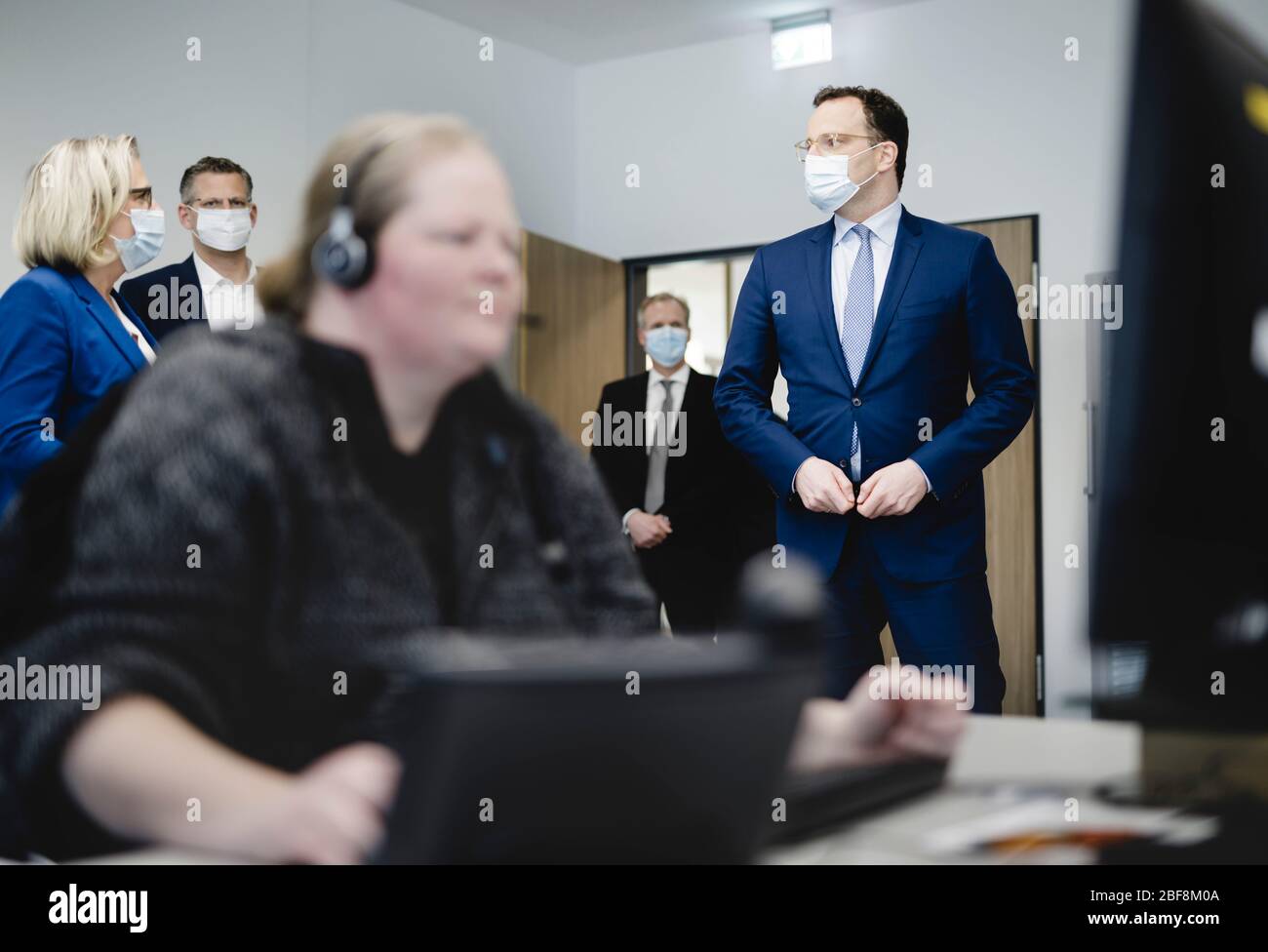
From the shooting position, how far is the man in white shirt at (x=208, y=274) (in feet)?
6.06

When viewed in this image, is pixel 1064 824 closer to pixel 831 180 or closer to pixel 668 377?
pixel 831 180

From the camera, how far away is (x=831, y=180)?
2062 millimetres

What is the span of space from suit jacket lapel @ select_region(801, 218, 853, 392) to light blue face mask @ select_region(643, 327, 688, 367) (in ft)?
4.82

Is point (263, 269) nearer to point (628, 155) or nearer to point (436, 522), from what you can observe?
point (436, 522)

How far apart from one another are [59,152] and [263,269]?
2.91 feet

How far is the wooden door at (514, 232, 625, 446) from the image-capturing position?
444 centimetres

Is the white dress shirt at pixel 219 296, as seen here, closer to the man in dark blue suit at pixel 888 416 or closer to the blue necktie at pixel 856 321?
the man in dark blue suit at pixel 888 416

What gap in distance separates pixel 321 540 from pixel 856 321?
1.30m

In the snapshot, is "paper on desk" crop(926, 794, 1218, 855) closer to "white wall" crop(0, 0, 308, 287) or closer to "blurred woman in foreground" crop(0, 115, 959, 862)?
"blurred woman in foreground" crop(0, 115, 959, 862)

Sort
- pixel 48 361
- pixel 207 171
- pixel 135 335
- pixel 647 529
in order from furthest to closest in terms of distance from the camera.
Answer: pixel 647 529 < pixel 207 171 < pixel 135 335 < pixel 48 361

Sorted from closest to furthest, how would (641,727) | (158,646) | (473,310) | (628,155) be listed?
1. (641,727)
2. (158,646)
3. (473,310)
4. (628,155)

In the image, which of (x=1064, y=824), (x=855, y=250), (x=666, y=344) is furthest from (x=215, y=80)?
(x=1064, y=824)
